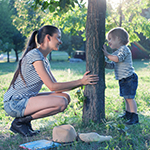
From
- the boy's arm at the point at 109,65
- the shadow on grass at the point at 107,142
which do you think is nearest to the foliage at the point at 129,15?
the boy's arm at the point at 109,65

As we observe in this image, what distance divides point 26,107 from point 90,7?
6.09 ft

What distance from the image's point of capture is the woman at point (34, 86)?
2932 millimetres

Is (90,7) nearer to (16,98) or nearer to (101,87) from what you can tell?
(101,87)

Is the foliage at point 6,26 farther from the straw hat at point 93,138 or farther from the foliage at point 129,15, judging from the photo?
the straw hat at point 93,138

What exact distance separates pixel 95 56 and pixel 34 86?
106 cm

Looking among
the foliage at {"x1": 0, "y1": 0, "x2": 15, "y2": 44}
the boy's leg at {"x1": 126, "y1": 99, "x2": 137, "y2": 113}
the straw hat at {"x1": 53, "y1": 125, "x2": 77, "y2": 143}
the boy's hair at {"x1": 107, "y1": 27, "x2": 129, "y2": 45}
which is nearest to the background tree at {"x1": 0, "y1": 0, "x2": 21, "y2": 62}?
the foliage at {"x1": 0, "y1": 0, "x2": 15, "y2": 44}

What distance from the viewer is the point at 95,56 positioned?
Result: 10.9 feet

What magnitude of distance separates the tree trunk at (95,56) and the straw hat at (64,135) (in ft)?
2.24

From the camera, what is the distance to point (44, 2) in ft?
12.8

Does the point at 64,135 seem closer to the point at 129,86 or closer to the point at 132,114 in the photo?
the point at 132,114

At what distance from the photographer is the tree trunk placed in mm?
3316

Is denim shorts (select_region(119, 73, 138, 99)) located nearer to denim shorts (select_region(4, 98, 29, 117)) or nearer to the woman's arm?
the woman's arm

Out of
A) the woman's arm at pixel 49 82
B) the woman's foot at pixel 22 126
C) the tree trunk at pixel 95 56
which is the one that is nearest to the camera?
the woman's arm at pixel 49 82

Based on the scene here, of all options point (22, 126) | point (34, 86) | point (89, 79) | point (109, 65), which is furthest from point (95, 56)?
point (22, 126)
